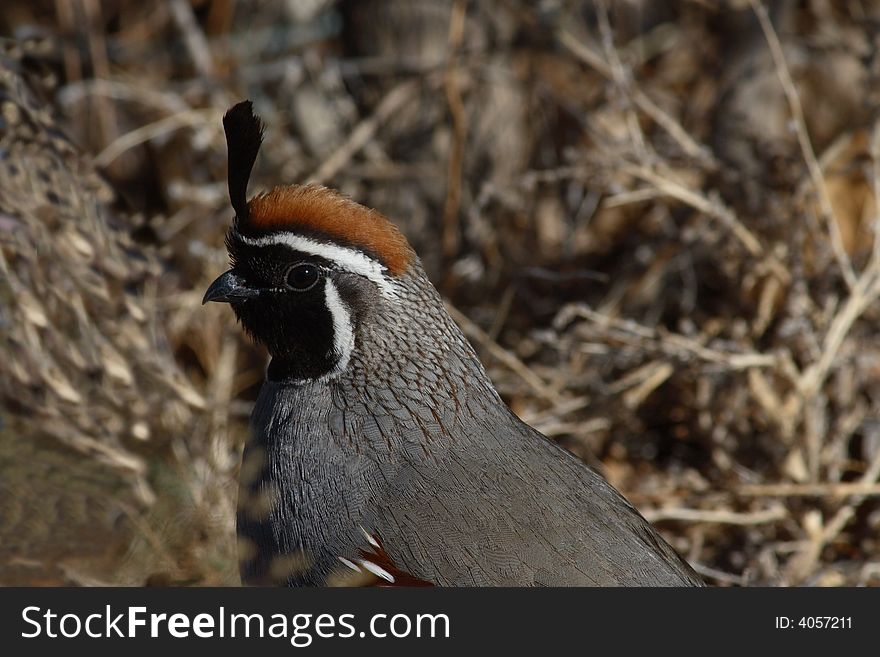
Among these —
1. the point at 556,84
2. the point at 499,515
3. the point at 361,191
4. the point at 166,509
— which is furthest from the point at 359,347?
the point at 556,84

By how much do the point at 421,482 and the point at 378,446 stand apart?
0.13 m

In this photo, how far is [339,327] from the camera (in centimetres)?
279

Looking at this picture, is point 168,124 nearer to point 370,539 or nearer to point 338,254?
point 338,254

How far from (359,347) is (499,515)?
520mm

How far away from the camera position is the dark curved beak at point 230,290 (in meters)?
2.79

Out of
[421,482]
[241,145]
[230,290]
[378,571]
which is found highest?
[241,145]

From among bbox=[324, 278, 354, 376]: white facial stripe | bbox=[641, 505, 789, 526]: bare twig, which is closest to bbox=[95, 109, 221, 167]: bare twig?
bbox=[324, 278, 354, 376]: white facial stripe

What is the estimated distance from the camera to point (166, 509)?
325 cm

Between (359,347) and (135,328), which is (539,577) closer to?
(359,347)

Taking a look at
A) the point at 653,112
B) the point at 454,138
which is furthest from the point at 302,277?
the point at 454,138

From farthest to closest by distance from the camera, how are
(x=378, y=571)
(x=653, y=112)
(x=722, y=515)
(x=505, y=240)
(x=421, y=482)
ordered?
(x=505, y=240) < (x=653, y=112) < (x=722, y=515) < (x=421, y=482) < (x=378, y=571)

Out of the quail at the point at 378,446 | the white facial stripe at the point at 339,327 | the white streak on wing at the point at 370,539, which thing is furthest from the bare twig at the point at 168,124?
the white streak on wing at the point at 370,539

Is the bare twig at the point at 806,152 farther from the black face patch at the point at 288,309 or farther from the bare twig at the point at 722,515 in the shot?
the black face patch at the point at 288,309

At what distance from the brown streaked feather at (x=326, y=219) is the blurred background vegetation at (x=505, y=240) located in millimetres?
810
